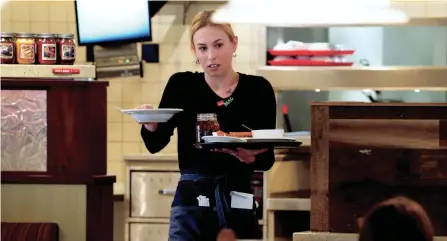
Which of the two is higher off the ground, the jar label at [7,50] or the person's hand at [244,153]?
the jar label at [7,50]

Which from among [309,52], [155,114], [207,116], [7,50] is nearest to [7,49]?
[7,50]

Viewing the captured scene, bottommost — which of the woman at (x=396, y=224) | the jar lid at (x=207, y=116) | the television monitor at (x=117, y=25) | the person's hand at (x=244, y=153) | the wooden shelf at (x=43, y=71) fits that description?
the woman at (x=396, y=224)

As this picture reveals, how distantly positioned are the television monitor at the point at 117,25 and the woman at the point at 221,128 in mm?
2746

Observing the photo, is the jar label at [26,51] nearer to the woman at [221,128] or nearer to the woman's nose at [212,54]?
the woman at [221,128]

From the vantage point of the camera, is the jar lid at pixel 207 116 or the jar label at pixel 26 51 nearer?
the jar lid at pixel 207 116

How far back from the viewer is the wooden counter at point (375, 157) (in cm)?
371

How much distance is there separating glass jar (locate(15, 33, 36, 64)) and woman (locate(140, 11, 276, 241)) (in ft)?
4.34

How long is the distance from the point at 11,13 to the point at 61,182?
261 cm

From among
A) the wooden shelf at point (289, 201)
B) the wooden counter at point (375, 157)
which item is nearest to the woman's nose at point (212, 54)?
the wooden counter at point (375, 157)

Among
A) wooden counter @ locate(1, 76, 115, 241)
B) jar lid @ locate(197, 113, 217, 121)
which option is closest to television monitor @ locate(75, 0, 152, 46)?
wooden counter @ locate(1, 76, 115, 241)

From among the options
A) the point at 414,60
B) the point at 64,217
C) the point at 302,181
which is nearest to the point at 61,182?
the point at 64,217

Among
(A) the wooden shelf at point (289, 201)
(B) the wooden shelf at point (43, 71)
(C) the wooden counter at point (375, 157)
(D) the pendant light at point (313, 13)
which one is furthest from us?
(A) the wooden shelf at point (289, 201)

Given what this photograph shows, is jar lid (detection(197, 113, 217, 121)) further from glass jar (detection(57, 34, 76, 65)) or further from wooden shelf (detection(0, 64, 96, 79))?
glass jar (detection(57, 34, 76, 65))

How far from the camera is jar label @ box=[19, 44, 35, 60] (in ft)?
13.6
